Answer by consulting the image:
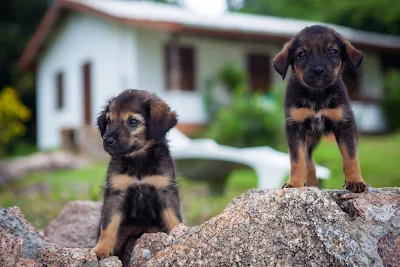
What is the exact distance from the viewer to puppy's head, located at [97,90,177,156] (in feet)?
13.3

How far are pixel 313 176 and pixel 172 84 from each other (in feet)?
54.6

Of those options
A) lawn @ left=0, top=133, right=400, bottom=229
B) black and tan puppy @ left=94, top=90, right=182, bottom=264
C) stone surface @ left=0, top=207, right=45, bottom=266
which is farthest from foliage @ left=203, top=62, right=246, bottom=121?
stone surface @ left=0, top=207, right=45, bottom=266

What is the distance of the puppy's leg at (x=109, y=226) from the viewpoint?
3787mm

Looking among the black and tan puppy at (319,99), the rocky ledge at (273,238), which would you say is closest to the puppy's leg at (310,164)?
the black and tan puppy at (319,99)

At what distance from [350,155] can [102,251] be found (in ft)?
6.09

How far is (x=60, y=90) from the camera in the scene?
1081 inches

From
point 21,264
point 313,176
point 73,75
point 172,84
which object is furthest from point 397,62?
point 21,264

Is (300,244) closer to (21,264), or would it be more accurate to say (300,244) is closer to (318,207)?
(318,207)

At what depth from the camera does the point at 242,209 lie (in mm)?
3418

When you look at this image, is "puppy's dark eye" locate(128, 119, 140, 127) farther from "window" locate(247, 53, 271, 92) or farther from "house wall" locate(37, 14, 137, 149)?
"window" locate(247, 53, 271, 92)

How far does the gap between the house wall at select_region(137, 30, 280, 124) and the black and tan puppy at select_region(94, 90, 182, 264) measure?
604 inches

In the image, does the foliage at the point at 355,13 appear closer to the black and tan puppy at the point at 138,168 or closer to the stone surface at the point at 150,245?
the black and tan puppy at the point at 138,168

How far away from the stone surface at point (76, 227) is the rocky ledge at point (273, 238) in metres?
1.44

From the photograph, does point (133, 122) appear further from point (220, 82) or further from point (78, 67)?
point (78, 67)
